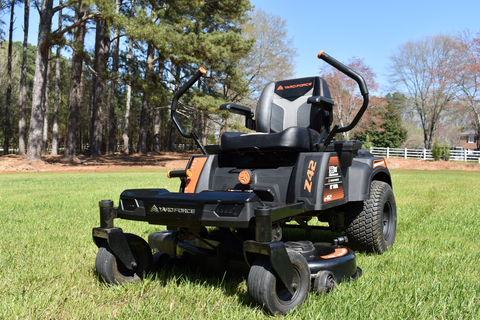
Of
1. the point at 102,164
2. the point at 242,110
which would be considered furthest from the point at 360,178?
the point at 102,164

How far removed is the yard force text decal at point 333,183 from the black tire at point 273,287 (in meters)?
0.61

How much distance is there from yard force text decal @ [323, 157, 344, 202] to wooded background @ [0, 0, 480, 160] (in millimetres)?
17352

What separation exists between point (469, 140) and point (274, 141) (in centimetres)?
7323

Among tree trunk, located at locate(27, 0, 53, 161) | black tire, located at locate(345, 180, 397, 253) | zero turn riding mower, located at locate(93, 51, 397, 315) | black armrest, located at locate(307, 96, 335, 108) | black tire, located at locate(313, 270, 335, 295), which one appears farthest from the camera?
tree trunk, located at locate(27, 0, 53, 161)

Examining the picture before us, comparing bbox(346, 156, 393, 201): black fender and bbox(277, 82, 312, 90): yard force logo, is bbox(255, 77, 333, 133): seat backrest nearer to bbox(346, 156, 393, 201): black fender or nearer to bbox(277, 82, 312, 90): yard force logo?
bbox(277, 82, 312, 90): yard force logo

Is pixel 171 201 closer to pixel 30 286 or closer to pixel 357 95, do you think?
pixel 30 286

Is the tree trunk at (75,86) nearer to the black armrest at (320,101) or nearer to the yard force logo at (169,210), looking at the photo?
the black armrest at (320,101)

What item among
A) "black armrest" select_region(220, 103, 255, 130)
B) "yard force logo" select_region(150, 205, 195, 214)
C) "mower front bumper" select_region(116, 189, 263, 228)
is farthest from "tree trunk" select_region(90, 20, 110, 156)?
"yard force logo" select_region(150, 205, 195, 214)

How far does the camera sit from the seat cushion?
2.91 meters

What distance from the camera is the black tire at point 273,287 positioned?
2.16 metres

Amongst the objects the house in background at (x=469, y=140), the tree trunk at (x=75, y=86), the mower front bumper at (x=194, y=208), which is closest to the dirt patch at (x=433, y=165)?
the tree trunk at (x=75, y=86)

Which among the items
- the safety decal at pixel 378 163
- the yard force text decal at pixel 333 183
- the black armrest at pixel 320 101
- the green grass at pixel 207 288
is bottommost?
the green grass at pixel 207 288

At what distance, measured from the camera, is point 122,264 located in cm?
287

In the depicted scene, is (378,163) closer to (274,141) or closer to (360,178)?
(360,178)
